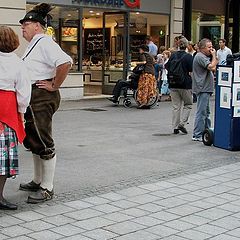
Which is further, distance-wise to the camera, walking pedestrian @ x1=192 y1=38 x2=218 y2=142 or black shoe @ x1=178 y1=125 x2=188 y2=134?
black shoe @ x1=178 y1=125 x2=188 y2=134

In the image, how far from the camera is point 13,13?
15094 millimetres

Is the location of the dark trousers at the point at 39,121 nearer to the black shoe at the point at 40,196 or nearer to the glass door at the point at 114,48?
the black shoe at the point at 40,196

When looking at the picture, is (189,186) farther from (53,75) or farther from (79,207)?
(53,75)

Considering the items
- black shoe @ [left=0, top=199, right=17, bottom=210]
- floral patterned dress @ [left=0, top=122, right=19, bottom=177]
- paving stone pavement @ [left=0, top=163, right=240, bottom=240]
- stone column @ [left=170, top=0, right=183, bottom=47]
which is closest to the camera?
paving stone pavement @ [left=0, top=163, right=240, bottom=240]

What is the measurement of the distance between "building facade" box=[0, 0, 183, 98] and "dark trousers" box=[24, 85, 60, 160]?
1084 cm

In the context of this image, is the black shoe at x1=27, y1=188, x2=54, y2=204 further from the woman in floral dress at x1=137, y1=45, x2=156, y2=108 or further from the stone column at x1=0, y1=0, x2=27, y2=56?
the stone column at x1=0, y1=0, x2=27, y2=56

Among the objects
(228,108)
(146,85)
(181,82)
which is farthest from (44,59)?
(146,85)

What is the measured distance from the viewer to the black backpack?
1050 cm

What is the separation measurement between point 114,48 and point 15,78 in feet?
45.2

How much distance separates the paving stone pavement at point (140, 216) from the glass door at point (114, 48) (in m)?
12.5

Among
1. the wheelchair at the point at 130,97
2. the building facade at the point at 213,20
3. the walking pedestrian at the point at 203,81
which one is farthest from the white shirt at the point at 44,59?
the building facade at the point at 213,20

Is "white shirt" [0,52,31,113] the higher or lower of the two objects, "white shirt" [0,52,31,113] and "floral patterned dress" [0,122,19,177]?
the higher

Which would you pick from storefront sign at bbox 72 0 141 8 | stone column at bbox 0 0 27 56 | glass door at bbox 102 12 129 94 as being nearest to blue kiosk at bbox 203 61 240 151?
stone column at bbox 0 0 27 56

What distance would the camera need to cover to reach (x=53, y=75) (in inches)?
233
